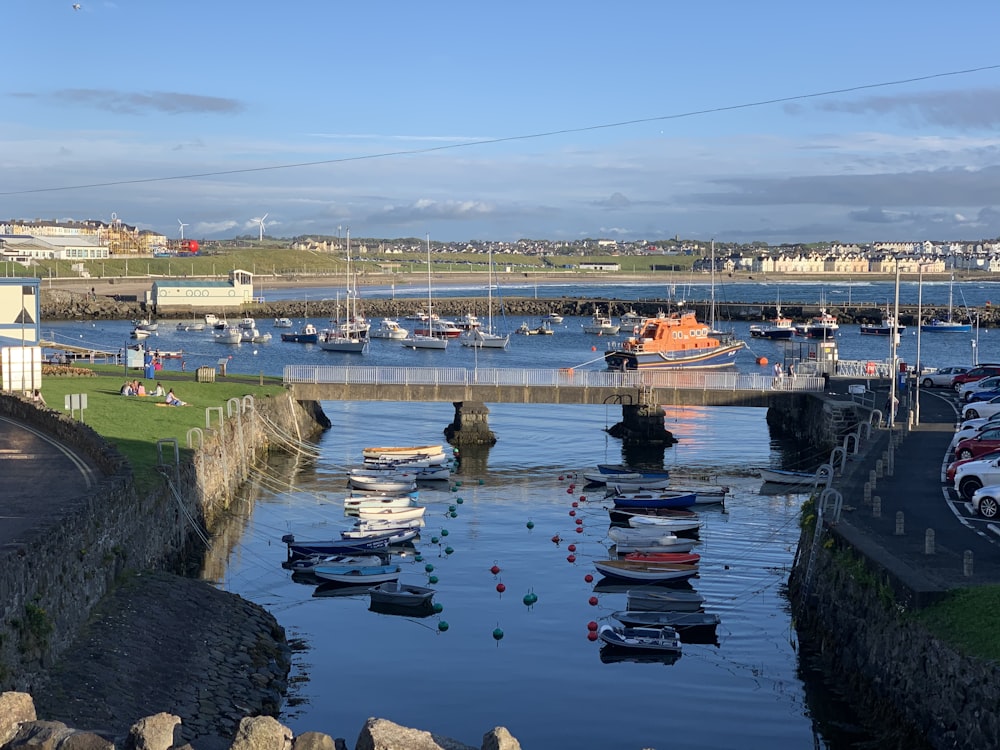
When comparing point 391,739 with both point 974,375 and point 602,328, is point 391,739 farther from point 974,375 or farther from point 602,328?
point 602,328

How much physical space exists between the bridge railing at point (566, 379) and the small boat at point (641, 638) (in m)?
30.8

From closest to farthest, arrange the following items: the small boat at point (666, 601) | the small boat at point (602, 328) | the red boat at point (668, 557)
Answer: the small boat at point (666, 601) → the red boat at point (668, 557) → the small boat at point (602, 328)

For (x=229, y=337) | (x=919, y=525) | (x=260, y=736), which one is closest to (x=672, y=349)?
(x=229, y=337)

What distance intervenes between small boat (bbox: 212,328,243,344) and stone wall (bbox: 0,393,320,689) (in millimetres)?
83846

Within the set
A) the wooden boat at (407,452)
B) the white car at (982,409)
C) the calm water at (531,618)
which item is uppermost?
the white car at (982,409)

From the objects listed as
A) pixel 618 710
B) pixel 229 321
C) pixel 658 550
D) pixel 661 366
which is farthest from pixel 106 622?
pixel 229 321

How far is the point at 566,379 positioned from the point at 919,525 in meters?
33.3

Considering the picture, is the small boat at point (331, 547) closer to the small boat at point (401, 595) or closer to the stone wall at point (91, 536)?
the stone wall at point (91, 536)

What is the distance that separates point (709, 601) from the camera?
3503 cm

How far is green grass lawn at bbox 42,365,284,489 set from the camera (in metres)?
41.4

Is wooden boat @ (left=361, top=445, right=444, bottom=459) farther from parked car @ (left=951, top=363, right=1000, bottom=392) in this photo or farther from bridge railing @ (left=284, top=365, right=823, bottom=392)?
parked car @ (left=951, top=363, right=1000, bottom=392)

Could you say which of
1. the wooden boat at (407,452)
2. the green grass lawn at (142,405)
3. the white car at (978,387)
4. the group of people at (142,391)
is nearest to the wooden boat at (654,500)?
the wooden boat at (407,452)

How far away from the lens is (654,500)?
152 ft

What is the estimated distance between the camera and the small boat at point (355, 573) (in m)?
36.7
